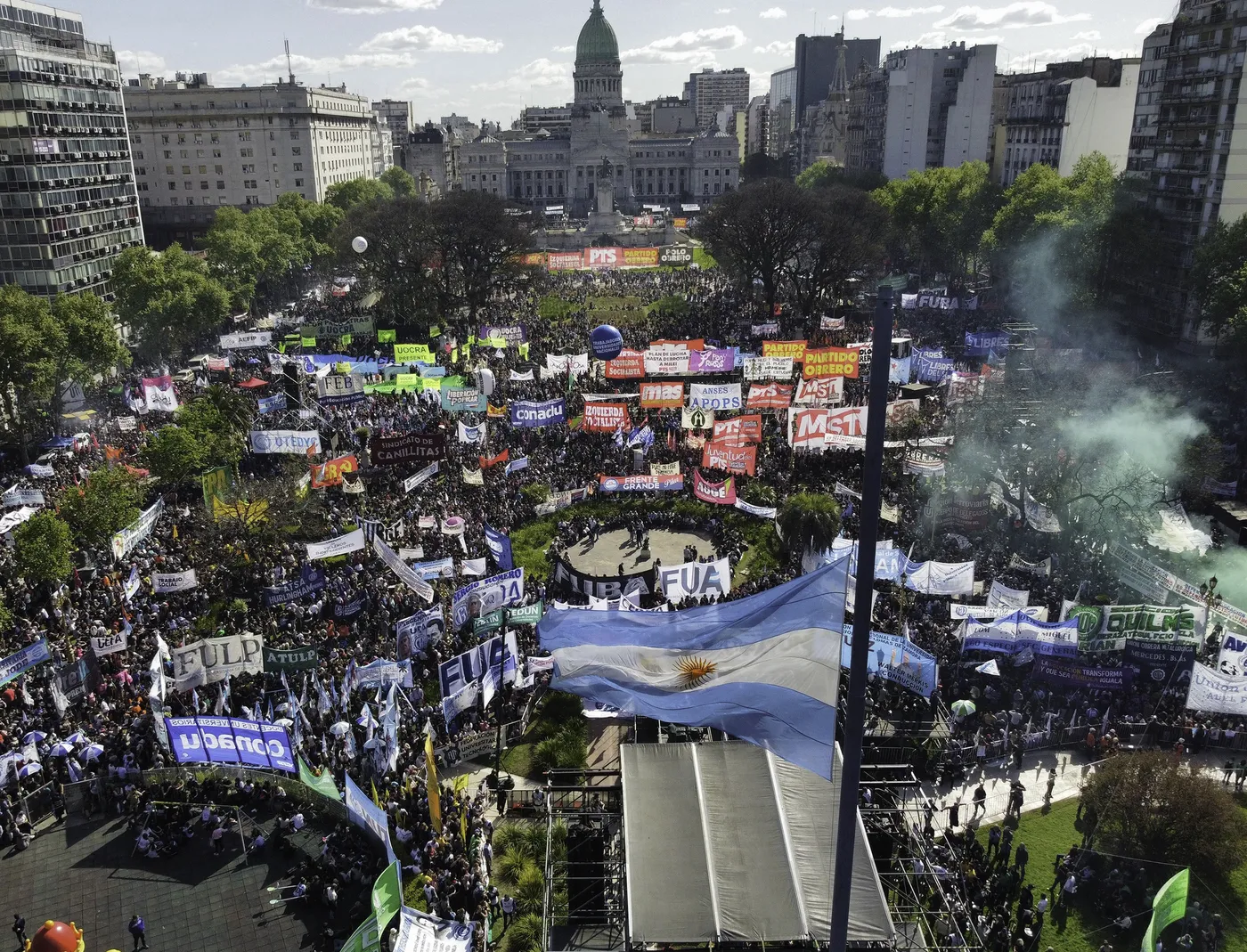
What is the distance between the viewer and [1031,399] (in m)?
37.6

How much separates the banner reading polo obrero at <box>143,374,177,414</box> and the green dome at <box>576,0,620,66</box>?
159099 millimetres

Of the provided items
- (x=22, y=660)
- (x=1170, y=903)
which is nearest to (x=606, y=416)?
(x=22, y=660)

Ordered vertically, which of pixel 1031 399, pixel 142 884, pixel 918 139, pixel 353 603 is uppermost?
pixel 918 139

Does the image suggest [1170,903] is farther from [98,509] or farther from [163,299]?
[163,299]

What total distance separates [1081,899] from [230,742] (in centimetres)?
1647

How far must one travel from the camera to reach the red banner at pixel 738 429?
3397 centimetres

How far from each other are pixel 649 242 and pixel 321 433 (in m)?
93.7

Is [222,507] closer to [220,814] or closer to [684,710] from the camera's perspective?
[220,814]

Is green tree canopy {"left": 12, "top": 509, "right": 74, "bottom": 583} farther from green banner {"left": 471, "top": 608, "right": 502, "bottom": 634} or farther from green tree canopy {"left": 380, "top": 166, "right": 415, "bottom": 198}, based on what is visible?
green tree canopy {"left": 380, "top": 166, "right": 415, "bottom": 198}

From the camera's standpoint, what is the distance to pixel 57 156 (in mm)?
62531

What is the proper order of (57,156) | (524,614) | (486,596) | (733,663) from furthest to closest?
(57,156) < (486,596) < (524,614) < (733,663)

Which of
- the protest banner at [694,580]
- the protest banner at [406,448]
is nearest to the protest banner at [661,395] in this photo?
the protest banner at [406,448]

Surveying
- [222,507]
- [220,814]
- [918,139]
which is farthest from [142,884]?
[918,139]

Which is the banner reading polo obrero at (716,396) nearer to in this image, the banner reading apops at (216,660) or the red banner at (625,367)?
the red banner at (625,367)
